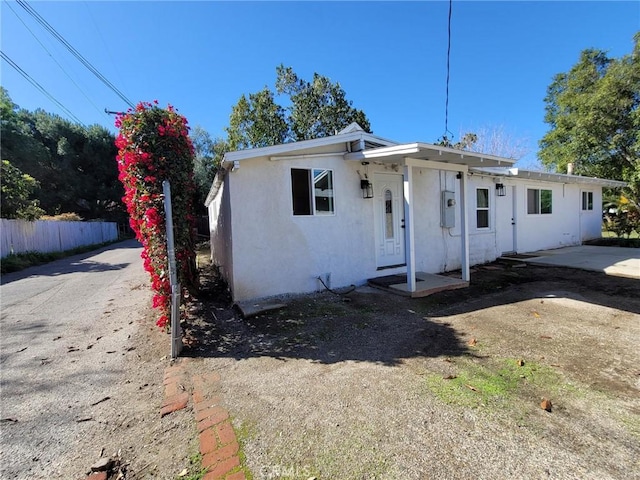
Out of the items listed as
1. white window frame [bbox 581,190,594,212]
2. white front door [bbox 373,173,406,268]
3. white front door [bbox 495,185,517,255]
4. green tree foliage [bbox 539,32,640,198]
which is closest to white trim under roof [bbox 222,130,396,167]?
white front door [bbox 373,173,406,268]

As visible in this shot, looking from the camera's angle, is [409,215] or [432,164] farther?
[432,164]

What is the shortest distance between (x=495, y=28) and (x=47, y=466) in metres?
13.3

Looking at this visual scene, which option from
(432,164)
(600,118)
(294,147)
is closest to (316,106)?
(600,118)

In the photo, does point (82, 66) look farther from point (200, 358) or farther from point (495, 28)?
point (495, 28)

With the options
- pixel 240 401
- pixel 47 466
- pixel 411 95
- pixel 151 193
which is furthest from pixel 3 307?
pixel 411 95

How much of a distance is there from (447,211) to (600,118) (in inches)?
578

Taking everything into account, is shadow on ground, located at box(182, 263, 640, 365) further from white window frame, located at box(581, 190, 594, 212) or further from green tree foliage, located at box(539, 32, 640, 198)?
green tree foliage, located at box(539, 32, 640, 198)

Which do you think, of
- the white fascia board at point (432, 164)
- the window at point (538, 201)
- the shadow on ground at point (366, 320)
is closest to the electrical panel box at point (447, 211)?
the white fascia board at point (432, 164)

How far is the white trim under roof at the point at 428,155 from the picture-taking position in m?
5.27

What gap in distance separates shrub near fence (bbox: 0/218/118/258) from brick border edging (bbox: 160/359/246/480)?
46.1 feet

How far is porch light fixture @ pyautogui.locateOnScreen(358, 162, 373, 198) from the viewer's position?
6.46 m

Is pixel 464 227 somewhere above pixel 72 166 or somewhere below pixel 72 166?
below

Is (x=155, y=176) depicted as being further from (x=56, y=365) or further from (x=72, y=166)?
(x=72, y=166)

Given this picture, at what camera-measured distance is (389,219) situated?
7.11 metres
